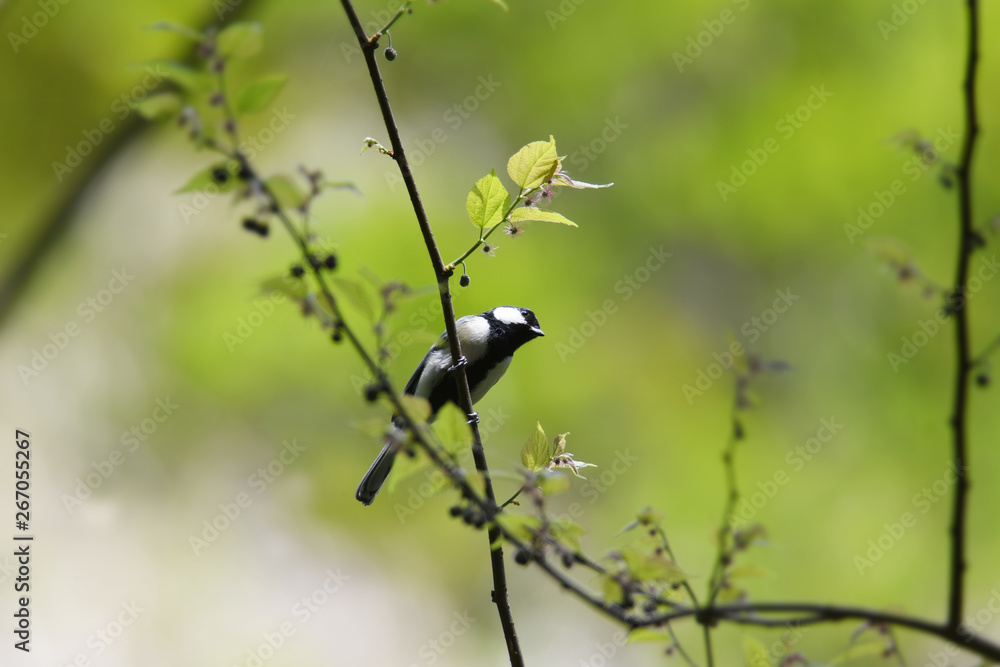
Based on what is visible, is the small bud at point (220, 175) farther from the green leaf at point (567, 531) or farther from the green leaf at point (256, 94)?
the green leaf at point (567, 531)

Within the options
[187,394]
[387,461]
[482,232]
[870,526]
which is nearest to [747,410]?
[482,232]

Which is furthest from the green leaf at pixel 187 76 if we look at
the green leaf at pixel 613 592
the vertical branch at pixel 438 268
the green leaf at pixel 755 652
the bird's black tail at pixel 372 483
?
the bird's black tail at pixel 372 483

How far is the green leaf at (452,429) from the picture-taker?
101 cm

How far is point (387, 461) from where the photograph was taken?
2980mm

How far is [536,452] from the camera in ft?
5.07

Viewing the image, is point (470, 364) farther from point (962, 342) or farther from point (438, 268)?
point (962, 342)

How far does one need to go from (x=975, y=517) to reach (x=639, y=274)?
2.23 meters

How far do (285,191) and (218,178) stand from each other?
9 centimetres

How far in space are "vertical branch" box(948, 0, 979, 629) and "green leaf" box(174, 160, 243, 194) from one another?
0.78 metres

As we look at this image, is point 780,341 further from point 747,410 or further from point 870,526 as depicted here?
point 747,410

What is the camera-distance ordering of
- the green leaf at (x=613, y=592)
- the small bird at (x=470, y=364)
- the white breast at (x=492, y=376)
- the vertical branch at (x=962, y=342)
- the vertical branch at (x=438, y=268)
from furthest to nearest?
1. the white breast at (x=492, y=376)
2. the small bird at (x=470, y=364)
3. the vertical branch at (x=438, y=268)
4. the green leaf at (x=613, y=592)
5. the vertical branch at (x=962, y=342)

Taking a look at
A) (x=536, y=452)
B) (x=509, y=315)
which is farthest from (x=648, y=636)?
(x=509, y=315)

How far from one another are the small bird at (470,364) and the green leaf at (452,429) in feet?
6.16

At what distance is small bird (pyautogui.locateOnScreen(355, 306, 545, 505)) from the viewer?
3.01 metres
